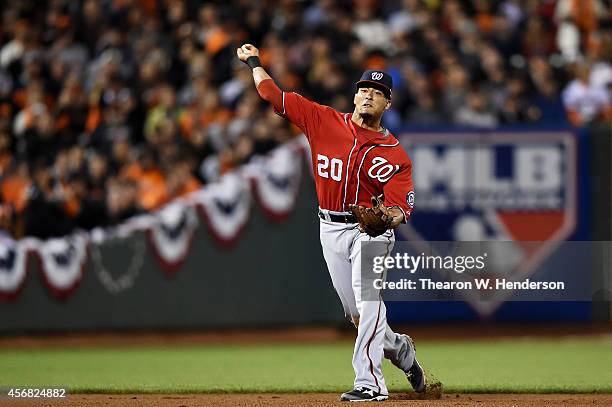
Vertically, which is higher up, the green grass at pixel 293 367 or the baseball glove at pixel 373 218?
the baseball glove at pixel 373 218

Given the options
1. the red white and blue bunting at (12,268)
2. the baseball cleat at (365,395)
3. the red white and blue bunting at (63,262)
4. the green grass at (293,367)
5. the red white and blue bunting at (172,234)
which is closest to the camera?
the baseball cleat at (365,395)

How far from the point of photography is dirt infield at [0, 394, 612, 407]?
795 cm

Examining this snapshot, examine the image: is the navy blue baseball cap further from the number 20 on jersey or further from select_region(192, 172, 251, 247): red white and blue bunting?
select_region(192, 172, 251, 247): red white and blue bunting

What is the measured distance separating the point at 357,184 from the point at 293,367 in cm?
370

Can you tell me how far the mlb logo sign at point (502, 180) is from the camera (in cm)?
1359

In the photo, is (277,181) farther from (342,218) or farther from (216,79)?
(342,218)

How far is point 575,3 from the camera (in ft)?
52.2

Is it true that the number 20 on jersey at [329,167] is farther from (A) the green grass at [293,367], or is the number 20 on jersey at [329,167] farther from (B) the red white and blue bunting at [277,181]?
(B) the red white and blue bunting at [277,181]

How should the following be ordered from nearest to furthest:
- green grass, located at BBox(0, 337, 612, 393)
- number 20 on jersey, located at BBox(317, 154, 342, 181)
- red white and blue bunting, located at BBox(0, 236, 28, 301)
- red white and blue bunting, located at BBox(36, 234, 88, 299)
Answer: number 20 on jersey, located at BBox(317, 154, 342, 181) → green grass, located at BBox(0, 337, 612, 393) → red white and blue bunting, located at BBox(0, 236, 28, 301) → red white and blue bunting, located at BBox(36, 234, 88, 299)

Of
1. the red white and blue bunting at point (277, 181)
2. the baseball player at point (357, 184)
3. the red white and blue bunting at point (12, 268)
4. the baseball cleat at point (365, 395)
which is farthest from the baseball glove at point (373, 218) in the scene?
the red white and blue bunting at point (12, 268)

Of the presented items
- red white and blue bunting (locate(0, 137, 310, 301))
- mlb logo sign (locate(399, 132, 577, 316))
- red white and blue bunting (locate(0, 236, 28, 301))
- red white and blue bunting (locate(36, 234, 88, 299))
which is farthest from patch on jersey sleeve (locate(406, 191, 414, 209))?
red white and blue bunting (locate(0, 236, 28, 301))

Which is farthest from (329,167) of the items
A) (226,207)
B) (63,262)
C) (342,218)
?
(63,262)

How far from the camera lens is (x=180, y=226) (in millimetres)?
13867

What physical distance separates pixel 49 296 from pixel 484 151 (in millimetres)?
5170
